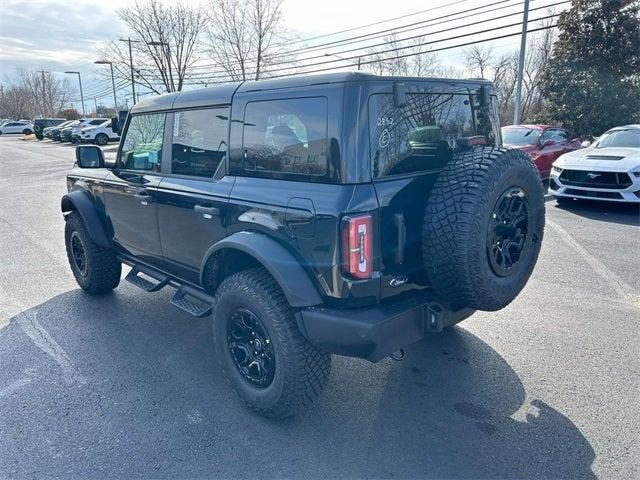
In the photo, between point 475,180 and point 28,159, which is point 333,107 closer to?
point 475,180

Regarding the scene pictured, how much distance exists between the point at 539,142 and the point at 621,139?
6.26 ft

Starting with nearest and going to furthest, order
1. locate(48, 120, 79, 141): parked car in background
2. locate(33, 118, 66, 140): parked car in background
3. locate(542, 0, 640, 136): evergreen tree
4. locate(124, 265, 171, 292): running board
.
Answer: locate(124, 265, 171, 292): running board
locate(542, 0, 640, 136): evergreen tree
locate(48, 120, 79, 141): parked car in background
locate(33, 118, 66, 140): parked car in background

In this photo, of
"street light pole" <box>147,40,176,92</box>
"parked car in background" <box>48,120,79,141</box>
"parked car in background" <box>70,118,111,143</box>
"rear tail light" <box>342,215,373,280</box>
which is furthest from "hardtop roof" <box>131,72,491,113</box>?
"parked car in background" <box>48,120,79,141</box>

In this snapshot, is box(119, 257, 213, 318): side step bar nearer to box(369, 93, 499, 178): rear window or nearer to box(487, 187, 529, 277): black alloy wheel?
box(369, 93, 499, 178): rear window

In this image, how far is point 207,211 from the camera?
10.1 feet

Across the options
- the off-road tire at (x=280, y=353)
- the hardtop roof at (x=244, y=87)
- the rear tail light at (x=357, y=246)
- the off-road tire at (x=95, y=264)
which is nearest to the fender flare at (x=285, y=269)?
the off-road tire at (x=280, y=353)

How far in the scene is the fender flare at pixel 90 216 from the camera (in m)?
4.43

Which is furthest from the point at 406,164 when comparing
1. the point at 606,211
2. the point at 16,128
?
the point at 16,128

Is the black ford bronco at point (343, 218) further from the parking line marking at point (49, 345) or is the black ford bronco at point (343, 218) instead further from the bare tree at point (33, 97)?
the bare tree at point (33, 97)

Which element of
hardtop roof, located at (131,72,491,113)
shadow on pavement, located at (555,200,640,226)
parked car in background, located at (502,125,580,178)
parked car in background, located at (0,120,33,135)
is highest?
parked car in background, located at (0,120,33,135)

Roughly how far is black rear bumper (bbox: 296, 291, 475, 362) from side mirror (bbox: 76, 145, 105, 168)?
2.94 m

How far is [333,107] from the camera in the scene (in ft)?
8.02

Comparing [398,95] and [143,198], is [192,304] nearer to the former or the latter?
[143,198]

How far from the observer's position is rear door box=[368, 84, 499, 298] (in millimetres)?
2471
